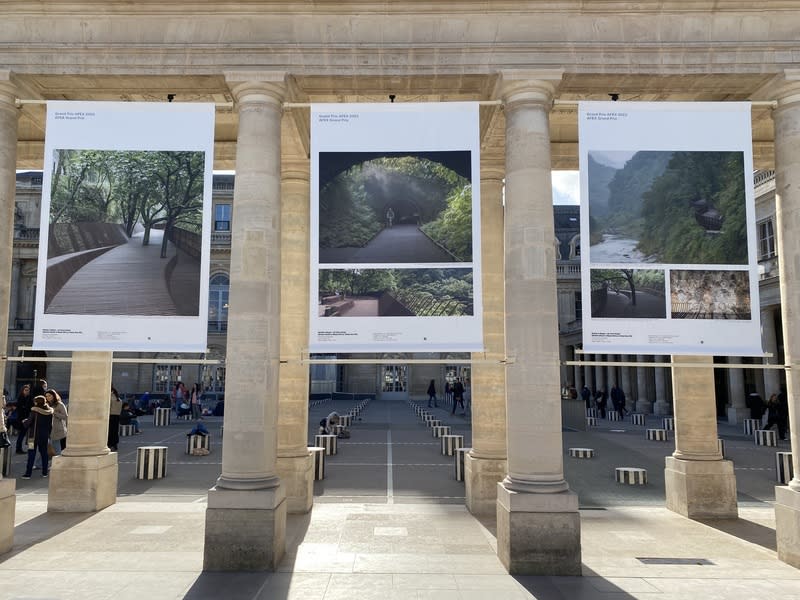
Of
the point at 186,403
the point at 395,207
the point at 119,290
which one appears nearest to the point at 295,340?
the point at 119,290

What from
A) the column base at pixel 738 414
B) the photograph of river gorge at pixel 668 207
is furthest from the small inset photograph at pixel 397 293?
the column base at pixel 738 414

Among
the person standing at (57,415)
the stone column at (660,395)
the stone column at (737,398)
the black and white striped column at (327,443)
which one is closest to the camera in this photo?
the person standing at (57,415)

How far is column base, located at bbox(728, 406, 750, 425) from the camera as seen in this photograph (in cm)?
3094

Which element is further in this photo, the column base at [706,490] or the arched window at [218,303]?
the arched window at [218,303]

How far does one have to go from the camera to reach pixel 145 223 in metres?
9.75

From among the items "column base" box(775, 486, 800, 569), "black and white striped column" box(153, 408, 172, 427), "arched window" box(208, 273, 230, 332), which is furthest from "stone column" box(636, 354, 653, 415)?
"column base" box(775, 486, 800, 569)

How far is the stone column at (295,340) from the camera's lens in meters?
12.0

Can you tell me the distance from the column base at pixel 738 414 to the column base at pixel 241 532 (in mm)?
29603

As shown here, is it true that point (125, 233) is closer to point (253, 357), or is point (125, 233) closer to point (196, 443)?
point (253, 357)

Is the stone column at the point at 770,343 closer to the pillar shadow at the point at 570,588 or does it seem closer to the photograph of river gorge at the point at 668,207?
the photograph of river gorge at the point at 668,207

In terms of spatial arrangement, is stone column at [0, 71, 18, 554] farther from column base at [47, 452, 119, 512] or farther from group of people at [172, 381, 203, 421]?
group of people at [172, 381, 203, 421]

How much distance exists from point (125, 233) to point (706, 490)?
12.0 metres

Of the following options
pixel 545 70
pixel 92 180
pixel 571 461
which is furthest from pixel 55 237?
pixel 571 461

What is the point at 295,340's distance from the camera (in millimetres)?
12578
